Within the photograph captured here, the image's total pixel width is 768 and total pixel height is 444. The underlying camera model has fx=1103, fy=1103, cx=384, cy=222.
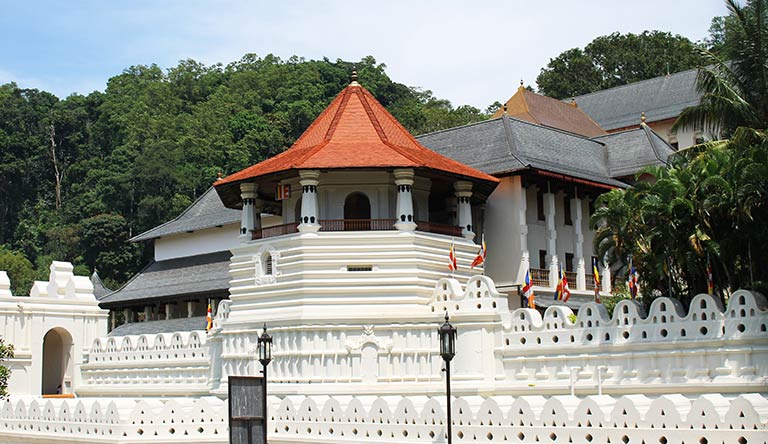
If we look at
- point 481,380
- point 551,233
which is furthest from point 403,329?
point 551,233

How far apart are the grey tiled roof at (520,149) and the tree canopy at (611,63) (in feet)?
130

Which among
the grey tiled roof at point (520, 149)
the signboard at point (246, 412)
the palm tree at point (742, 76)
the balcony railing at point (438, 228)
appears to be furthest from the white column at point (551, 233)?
the signboard at point (246, 412)

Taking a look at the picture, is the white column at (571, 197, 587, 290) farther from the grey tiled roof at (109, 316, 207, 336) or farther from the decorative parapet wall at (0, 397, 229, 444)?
the decorative parapet wall at (0, 397, 229, 444)

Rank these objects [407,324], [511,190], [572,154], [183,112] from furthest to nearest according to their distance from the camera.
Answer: [183,112], [572,154], [511,190], [407,324]

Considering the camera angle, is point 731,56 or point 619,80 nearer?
point 731,56

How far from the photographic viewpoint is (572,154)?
40.8 metres

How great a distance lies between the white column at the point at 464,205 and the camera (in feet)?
107

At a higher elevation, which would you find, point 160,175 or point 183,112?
point 183,112

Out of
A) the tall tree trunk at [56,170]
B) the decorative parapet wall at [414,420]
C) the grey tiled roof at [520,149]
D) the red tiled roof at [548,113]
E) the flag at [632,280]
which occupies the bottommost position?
the decorative parapet wall at [414,420]

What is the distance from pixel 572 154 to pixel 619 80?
4355 centimetres

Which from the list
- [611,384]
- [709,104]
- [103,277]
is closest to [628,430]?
[611,384]

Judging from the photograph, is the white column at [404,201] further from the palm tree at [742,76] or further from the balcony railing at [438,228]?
the palm tree at [742,76]

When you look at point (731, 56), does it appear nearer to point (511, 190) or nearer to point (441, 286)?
point (441, 286)

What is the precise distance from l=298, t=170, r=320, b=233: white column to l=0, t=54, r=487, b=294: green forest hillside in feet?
157
